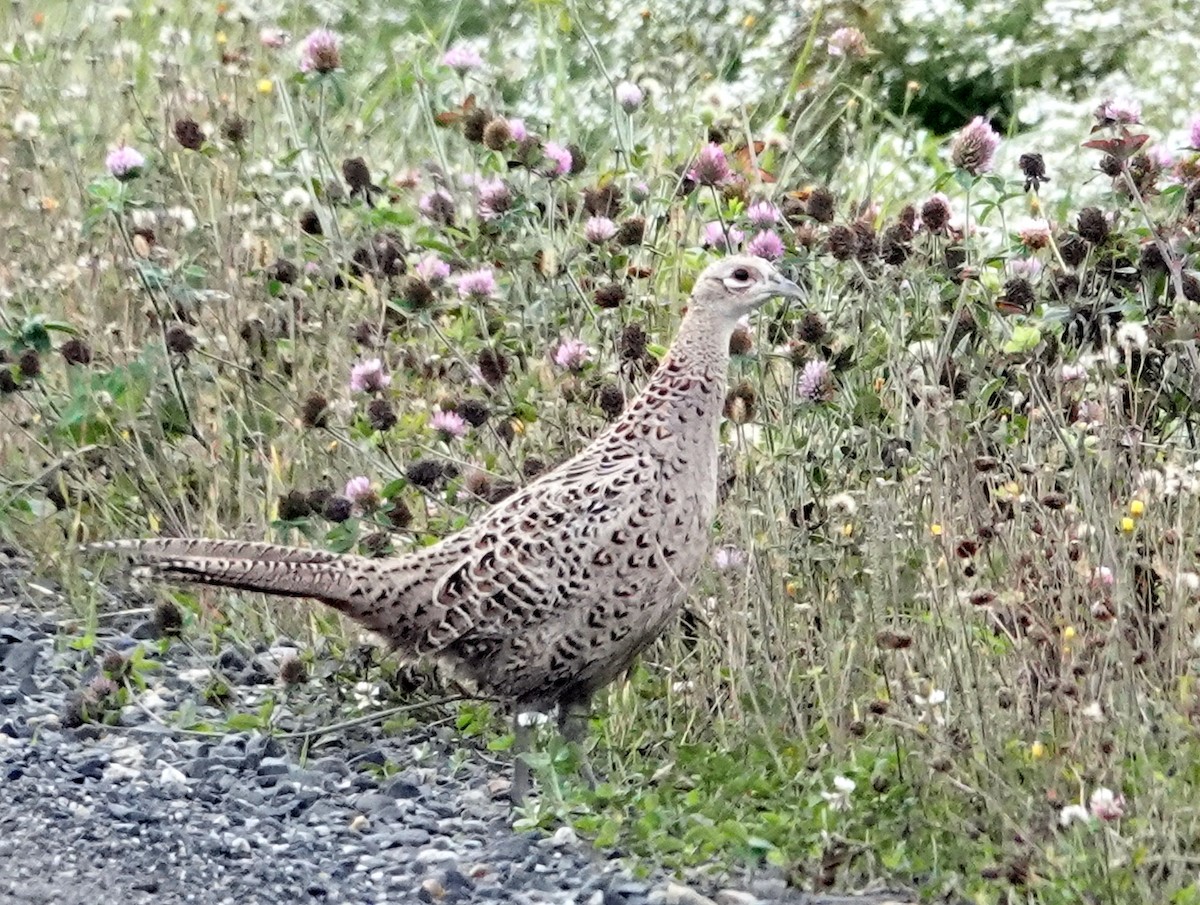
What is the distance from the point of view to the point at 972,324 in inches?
191

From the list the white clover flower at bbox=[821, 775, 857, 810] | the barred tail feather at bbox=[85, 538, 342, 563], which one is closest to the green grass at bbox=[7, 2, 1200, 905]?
the white clover flower at bbox=[821, 775, 857, 810]

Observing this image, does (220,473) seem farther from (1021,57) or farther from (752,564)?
(1021,57)

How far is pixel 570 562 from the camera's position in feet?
14.2

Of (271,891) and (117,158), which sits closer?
(271,891)

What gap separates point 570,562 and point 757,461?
0.96 m

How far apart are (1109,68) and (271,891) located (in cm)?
722

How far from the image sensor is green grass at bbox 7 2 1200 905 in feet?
12.9

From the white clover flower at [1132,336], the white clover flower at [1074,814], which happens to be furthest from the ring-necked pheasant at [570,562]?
the white clover flower at [1074,814]

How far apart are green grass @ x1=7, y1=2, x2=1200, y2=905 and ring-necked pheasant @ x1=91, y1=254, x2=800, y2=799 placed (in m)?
0.18

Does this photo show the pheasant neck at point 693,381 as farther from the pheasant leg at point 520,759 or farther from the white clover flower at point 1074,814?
the white clover flower at point 1074,814

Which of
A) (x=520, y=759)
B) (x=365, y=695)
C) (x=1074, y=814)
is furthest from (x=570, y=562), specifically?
(x=1074, y=814)

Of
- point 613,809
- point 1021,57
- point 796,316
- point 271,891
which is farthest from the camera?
point 1021,57

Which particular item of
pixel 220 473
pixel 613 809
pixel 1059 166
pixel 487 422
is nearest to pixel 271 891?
pixel 613 809

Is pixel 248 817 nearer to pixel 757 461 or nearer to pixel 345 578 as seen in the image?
pixel 345 578
